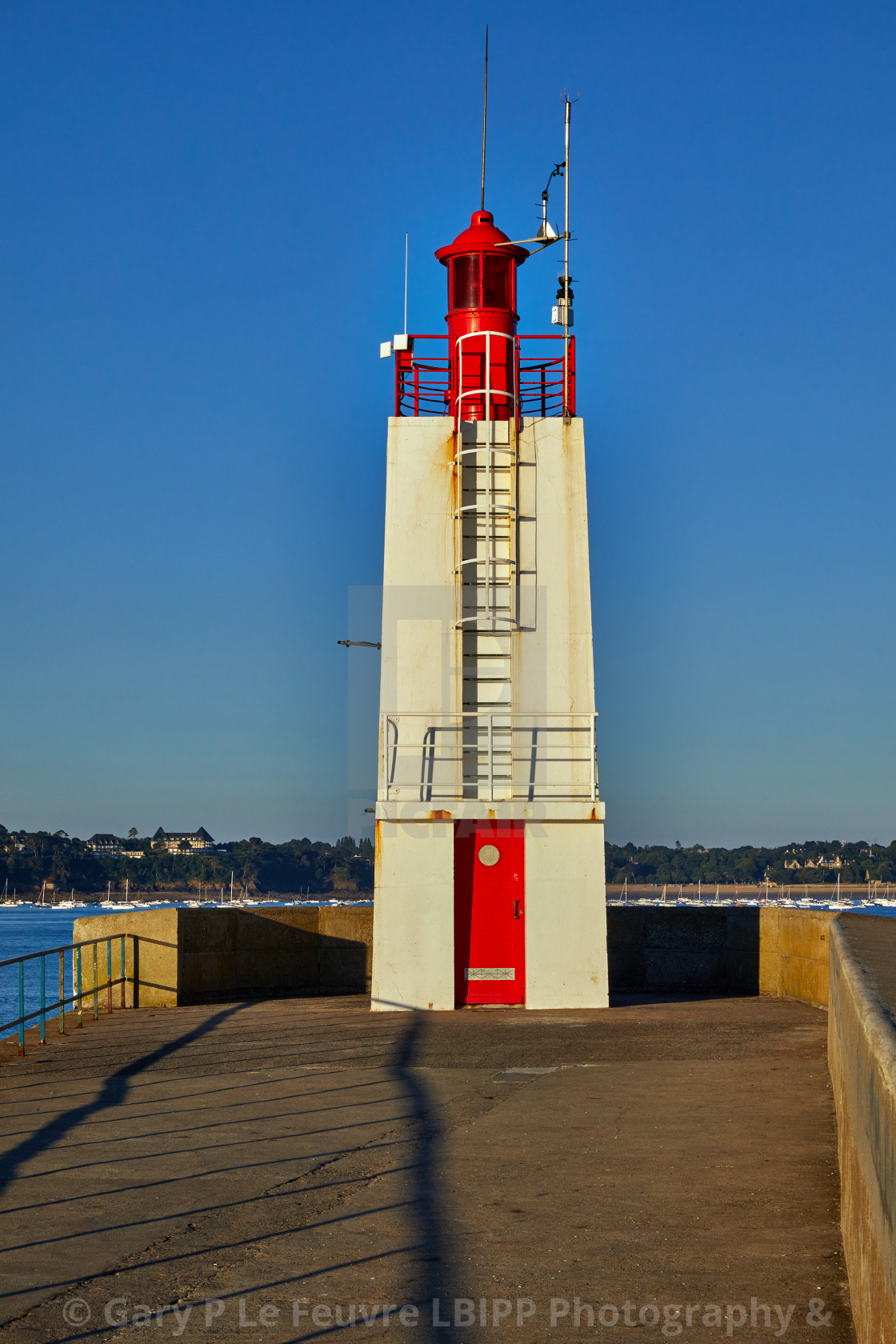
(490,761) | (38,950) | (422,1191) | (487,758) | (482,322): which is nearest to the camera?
(422,1191)

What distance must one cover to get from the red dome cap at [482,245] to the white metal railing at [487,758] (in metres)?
6.11

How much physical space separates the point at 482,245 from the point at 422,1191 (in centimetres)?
1260

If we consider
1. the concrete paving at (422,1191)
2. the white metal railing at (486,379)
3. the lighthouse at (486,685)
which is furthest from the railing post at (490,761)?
the white metal railing at (486,379)

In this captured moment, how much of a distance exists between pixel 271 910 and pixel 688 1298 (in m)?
12.0

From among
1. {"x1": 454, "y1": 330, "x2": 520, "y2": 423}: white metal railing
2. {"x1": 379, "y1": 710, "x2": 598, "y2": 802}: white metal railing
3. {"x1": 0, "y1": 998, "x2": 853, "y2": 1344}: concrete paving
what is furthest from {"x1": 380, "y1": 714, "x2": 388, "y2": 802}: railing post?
{"x1": 454, "y1": 330, "x2": 520, "y2": 423}: white metal railing

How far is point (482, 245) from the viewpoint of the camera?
16.1 meters

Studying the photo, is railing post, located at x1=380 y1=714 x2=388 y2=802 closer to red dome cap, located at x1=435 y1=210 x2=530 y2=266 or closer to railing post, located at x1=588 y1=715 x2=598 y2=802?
railing post, located at x1=588 y1=715 x2=598 y2=802

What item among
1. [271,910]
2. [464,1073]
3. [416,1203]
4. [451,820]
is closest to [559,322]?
[451,820]

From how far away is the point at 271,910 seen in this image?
54.5ft

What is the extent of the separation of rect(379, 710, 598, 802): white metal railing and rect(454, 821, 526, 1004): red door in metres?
0.49

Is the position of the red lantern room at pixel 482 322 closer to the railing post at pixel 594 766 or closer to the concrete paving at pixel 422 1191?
the railing post at pixel 594 766

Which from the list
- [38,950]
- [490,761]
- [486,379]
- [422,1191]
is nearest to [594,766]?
[490,761]

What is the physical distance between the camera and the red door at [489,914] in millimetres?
14352

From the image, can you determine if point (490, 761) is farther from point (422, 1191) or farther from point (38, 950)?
point (38, 950)
